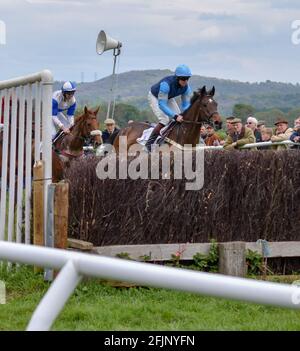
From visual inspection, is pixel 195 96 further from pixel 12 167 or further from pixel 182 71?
pixel 12 167

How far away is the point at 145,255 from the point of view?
272 inches

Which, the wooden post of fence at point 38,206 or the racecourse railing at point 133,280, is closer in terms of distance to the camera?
the racecourse railing at point 133,280

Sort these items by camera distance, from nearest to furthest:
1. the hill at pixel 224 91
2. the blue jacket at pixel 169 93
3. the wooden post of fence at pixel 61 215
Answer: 1. the wooden post of fence at pixel 61 215
2. the blue jacket at pixel 169 93
3. the hill at pixel 224 91

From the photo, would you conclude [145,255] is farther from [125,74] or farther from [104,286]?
[125,74]

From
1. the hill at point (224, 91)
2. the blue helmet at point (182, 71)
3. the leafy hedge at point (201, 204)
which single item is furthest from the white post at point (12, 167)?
the hill at point (224, 91)

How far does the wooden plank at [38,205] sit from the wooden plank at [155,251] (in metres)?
0.46

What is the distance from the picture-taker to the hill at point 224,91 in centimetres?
9475

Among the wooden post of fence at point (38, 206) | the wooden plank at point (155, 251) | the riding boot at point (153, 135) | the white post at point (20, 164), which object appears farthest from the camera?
the riding boot at point (153, 135)

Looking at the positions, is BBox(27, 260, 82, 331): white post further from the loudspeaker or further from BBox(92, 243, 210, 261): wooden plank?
the loudspeaker

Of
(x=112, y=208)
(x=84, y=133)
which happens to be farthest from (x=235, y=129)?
(x=112, y=208)

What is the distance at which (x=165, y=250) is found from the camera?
6992 mm

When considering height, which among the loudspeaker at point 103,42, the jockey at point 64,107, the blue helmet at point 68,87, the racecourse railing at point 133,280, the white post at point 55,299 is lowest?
the white post at point 55,299

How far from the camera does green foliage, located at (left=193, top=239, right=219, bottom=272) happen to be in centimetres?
697

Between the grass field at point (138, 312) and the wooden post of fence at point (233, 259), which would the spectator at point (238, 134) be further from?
the grass field at point (138, 312)
